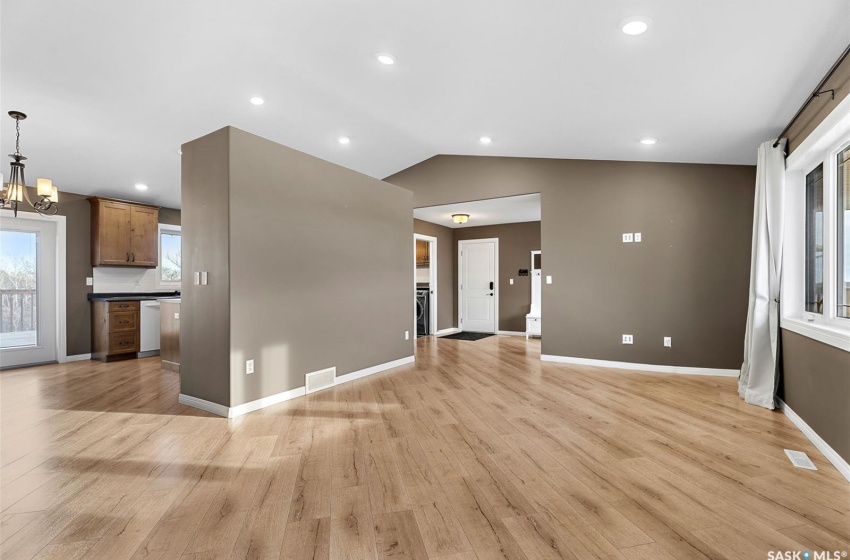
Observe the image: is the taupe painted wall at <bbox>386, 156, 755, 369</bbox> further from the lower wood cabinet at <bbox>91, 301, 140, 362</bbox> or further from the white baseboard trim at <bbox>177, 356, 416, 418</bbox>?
the lower wood cabinet at <bbox>91, 301, 140, 362</bbox>

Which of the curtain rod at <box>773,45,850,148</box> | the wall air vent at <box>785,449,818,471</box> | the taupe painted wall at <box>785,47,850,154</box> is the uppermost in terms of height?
the curtain rod at <box>773,45,850,148</box>

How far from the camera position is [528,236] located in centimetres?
831

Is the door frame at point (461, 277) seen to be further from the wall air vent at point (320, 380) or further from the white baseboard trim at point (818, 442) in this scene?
the white baseboard trim at point (818, 442)

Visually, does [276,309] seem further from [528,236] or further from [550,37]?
[528,236]

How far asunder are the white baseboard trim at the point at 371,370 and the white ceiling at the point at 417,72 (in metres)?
2.89

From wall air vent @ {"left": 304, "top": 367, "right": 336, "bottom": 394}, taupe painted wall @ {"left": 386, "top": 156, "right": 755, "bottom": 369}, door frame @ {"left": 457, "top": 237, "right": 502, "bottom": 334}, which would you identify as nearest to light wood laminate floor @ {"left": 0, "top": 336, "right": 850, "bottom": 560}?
wall air vent @ {"left": 304, "top": 367, "right": 336, "bottom": 394}

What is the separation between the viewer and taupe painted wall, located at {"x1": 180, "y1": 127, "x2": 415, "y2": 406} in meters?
3.37

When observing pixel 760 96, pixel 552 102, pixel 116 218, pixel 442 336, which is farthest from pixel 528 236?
pixel 116 218

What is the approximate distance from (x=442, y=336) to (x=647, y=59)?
20.4 feet

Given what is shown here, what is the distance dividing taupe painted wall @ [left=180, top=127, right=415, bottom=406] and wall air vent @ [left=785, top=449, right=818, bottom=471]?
12.3ft

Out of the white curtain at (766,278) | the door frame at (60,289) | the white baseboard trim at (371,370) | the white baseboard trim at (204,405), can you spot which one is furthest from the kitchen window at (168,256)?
the white curtain at (766,278)

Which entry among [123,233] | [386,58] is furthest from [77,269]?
[386,58]

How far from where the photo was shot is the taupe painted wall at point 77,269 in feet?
18.7

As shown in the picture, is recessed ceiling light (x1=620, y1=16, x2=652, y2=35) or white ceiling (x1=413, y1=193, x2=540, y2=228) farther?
white ceiling (x1=413, y1=193, x2=540, y2=228)
